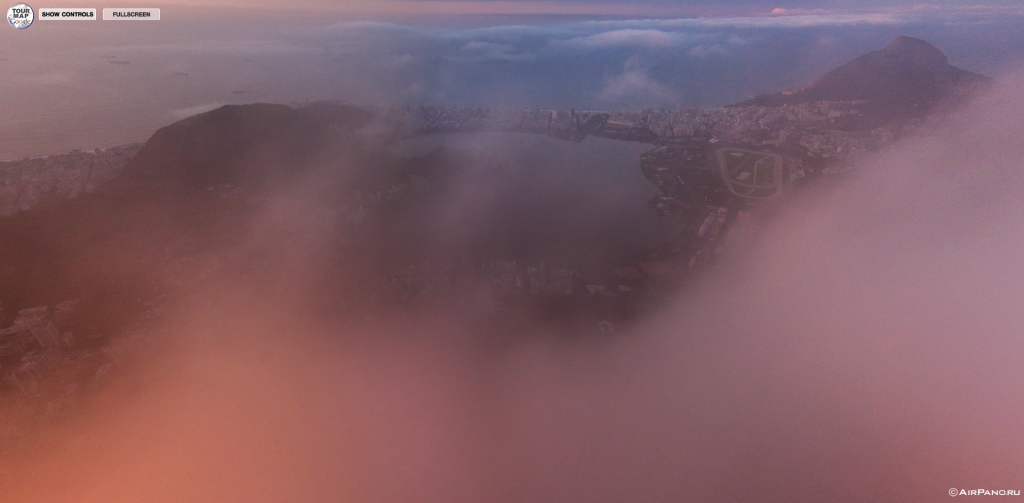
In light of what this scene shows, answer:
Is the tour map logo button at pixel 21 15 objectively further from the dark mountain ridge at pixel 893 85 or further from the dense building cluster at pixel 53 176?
the dark mountain ridge at pixel 893 85

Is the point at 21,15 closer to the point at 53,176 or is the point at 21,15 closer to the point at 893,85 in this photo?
the point at 53,176

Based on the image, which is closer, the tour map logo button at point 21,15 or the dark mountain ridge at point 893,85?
the tour map logo button at point 21,15

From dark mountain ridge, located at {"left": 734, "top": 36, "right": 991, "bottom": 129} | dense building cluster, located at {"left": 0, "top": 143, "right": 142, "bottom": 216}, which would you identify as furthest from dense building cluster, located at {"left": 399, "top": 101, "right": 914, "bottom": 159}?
dense building cluster, located at {"left": 0, "top": 143, "right": 142, "bottom": 216}

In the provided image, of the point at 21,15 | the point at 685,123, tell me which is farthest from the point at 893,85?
the point at 21,15

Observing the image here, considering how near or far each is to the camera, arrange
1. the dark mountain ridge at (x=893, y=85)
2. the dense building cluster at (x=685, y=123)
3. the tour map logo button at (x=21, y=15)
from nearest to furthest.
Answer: the tour map logo button at (x=21, y=15)
the dark mountain ridge at (x=893, y=85)
the dense building cluster at (x=685, y=123)

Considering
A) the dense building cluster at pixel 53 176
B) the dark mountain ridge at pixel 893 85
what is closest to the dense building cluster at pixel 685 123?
the dark mountain ridge at pixel 893 85

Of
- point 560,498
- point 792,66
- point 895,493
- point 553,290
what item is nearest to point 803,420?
point 895,493

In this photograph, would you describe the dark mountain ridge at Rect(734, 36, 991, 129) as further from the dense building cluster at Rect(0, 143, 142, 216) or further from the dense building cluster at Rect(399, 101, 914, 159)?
the dense building cluster at Rect(0, 143, 142, 216)

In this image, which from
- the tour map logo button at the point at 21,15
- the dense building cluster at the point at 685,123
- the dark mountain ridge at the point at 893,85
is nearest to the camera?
the tour map logo button at the point at 21,15

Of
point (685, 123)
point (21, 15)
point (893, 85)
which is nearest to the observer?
point (21, 15)
